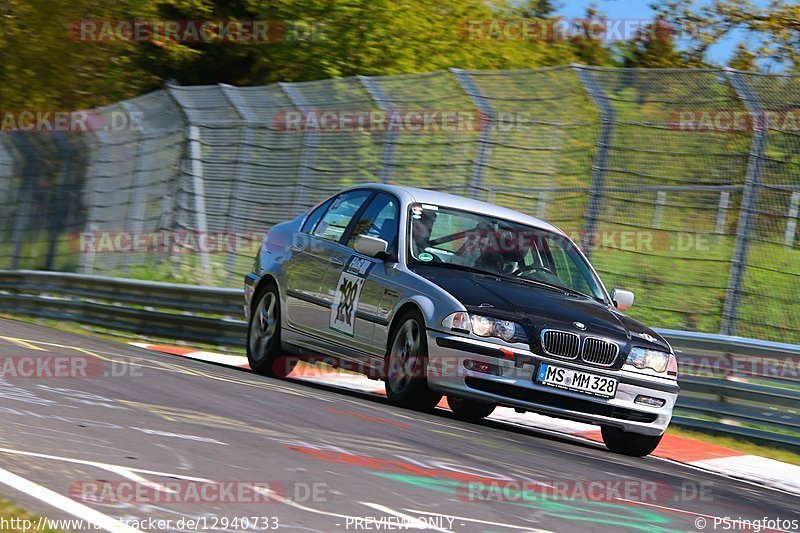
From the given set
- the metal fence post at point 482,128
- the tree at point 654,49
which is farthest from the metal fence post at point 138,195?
the tree at point 654,49

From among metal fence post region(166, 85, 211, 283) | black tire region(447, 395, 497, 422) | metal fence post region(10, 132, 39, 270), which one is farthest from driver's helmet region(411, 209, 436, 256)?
→ metal fence post region(10, 132, 39, 270)

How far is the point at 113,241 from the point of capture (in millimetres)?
21734

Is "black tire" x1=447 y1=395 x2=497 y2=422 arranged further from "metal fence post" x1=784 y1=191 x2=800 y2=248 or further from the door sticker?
"metal fence post" x1=784 y1=191 x2=800 y2=248

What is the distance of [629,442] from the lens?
9.38 meters

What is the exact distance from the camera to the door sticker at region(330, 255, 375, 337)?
9922mm

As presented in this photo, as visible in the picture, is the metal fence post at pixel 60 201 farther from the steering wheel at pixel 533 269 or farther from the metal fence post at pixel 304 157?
the steering wheel at pixel 533 269

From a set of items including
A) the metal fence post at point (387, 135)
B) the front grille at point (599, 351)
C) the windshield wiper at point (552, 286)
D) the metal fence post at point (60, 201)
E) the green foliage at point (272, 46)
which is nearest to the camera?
the front grille at point (599, 351)

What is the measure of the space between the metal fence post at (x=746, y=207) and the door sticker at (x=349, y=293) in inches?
131

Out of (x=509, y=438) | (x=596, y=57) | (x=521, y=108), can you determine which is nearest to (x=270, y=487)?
(x=509, y=438)

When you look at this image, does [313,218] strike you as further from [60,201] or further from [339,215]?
[60,201]

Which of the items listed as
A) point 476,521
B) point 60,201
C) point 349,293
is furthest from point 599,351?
point 60,201

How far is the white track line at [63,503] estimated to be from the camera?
434cm

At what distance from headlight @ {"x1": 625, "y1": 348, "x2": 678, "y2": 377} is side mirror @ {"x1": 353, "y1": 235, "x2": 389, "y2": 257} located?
6.19 ft

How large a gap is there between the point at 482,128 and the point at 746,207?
12.3 ft
